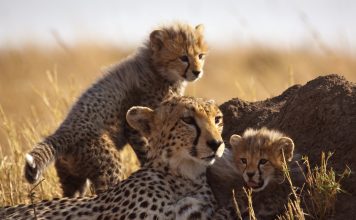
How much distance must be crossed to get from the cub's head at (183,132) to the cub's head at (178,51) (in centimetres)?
120

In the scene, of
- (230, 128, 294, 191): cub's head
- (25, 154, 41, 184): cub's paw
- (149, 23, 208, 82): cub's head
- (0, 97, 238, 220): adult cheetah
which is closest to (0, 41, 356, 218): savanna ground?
(149, 23, 208, 82): cub's head

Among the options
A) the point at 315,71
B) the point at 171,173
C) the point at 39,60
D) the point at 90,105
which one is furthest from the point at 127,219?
the point at 39,60

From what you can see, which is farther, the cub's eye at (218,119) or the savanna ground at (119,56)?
the savanna ground at (119,56)

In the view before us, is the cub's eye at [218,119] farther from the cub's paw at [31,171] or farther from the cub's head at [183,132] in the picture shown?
the cub's paw at [31,171]

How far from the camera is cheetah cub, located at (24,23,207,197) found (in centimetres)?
445

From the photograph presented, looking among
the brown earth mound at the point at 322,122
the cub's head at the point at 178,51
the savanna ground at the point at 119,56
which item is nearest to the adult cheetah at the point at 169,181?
the brown earth mound at the point at 322,122

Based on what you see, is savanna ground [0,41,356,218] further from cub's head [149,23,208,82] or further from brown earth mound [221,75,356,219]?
brown earth mound [221,75,356,219]

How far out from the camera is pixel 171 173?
145 inches

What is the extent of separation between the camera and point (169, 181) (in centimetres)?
367

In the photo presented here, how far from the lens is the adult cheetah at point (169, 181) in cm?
353

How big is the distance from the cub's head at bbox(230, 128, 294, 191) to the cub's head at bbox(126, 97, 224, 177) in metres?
0.13

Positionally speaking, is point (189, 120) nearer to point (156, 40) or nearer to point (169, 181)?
point (169, 181)

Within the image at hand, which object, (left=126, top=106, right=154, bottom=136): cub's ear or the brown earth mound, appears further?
(left=126, top=106, right=154, bottom=136): cub's ear

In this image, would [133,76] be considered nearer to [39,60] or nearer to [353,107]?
[353,107]
